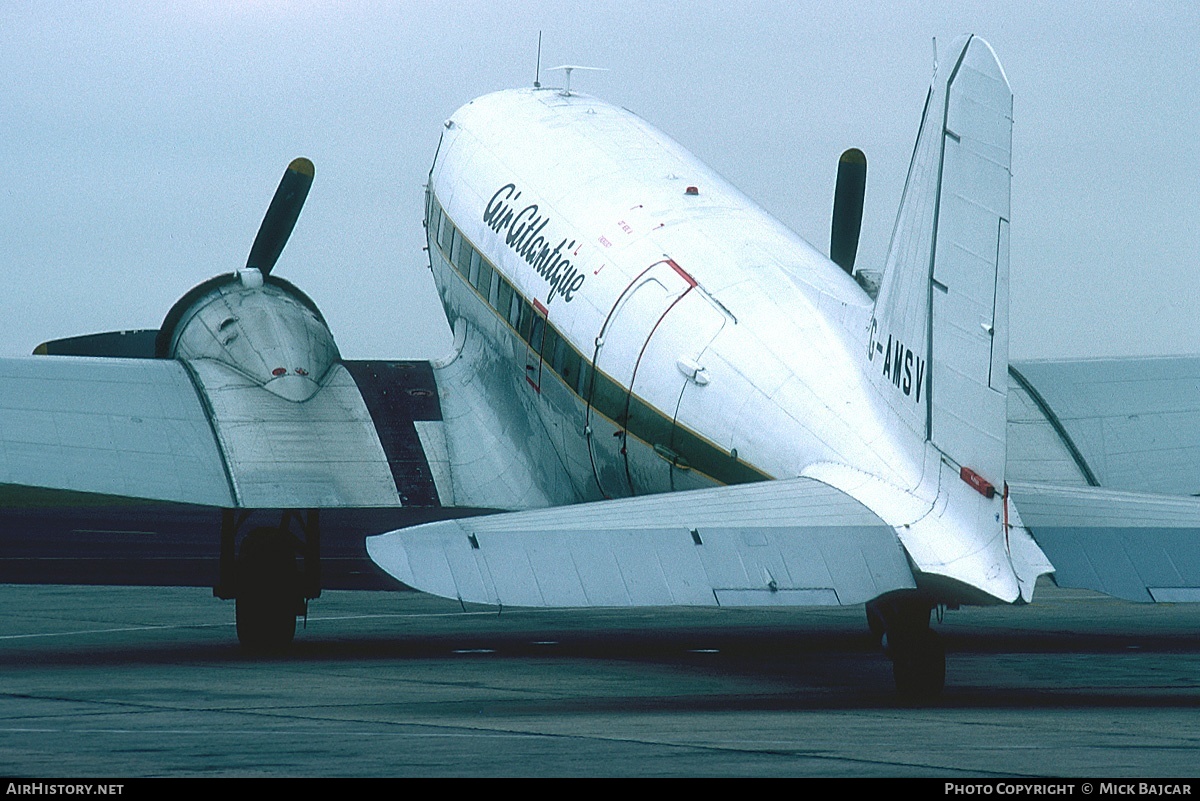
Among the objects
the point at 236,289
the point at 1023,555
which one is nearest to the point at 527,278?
the point at 236,289

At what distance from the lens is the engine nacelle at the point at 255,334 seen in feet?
65.0

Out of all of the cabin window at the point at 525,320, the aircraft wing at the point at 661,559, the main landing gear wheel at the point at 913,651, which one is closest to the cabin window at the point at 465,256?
the cabin window at the point at 525,320

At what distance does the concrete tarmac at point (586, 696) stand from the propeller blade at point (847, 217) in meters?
4.27

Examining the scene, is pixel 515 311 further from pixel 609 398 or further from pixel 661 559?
pixel 661 559

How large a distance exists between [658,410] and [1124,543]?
14.1 ft

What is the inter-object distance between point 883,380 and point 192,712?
5.04 metres

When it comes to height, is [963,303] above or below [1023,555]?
above

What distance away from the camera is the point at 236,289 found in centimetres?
2053

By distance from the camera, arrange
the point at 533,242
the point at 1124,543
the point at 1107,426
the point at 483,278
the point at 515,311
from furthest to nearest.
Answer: the point at 483,278 → the point at 1107,426 → the point at 515,311 → the point at 533,242 → the point at 1124,543

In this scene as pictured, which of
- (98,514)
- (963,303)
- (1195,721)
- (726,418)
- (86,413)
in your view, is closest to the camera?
(1195,721)

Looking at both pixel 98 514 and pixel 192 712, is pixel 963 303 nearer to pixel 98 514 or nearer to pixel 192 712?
pixel 192 712

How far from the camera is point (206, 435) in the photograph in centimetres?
1884

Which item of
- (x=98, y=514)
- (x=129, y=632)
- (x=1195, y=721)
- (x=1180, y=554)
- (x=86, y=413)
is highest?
(x=1180, y=554)

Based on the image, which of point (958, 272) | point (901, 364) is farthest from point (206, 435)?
point (958, 272)
